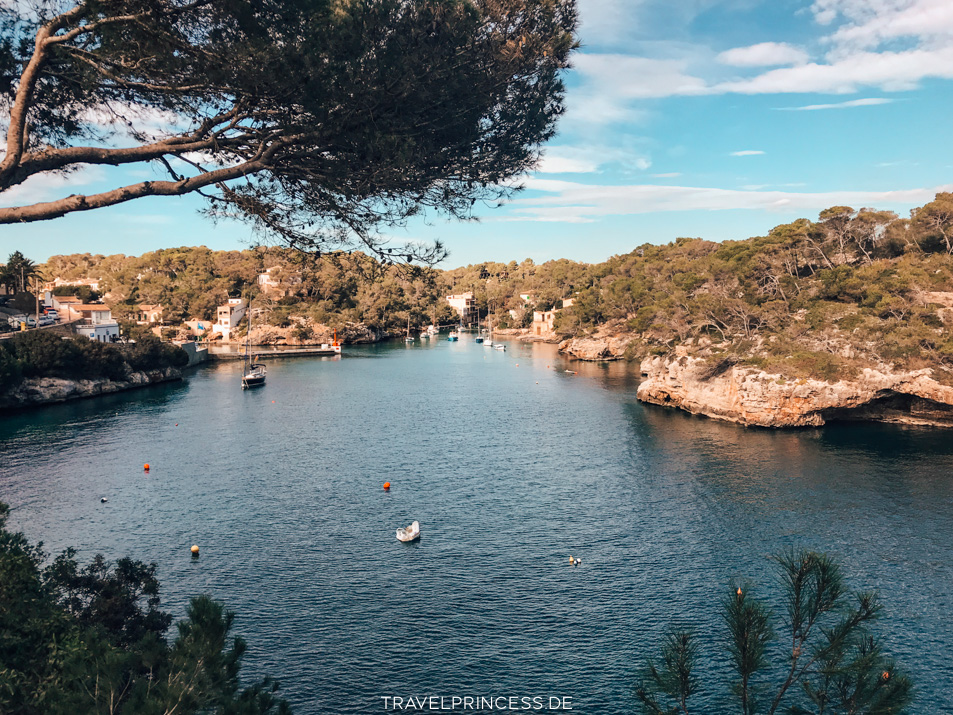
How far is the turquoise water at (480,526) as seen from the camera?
24.9 meters

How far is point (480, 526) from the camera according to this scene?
125 ft

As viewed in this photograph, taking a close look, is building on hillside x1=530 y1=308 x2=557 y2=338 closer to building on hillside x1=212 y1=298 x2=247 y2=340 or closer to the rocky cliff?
building on hillside x1=212 y1=298 x2=247 y2=340

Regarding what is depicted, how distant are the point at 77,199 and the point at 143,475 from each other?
41698mm

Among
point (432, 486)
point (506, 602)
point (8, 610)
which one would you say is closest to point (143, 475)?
point (432, 486)

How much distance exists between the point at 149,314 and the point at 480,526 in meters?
168

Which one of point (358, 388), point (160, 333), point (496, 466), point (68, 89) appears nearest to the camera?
point (68, 89)

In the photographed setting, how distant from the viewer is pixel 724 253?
9338 cm

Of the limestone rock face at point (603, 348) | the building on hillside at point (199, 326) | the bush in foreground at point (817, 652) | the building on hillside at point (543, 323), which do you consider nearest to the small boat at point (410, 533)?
the bush in foreground at point (817, 652)

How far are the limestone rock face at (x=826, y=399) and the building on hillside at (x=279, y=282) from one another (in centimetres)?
12971

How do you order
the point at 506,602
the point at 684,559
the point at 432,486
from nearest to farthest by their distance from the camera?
the point at 506,602, the point at 684,559, the point at 432,486

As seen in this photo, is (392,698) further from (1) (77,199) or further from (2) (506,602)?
(1) (77,199)

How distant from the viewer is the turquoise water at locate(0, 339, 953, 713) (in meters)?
24.9

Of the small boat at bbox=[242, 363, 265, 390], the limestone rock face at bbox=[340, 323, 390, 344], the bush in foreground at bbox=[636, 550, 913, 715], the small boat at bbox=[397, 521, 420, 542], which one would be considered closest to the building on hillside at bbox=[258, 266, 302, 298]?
the limestone rock face at bbox=[340, 323, 390, 344]

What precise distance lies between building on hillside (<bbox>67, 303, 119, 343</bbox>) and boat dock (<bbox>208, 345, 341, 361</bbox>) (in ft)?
73.3
